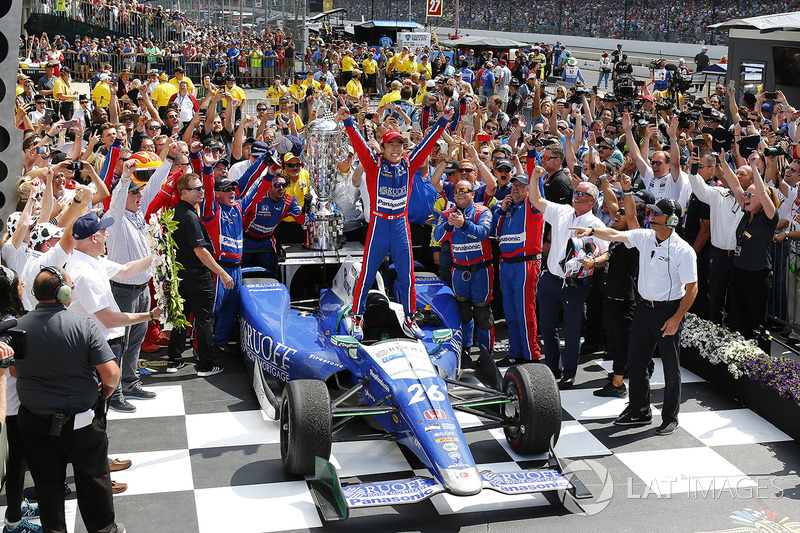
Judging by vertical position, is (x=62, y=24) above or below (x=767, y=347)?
above

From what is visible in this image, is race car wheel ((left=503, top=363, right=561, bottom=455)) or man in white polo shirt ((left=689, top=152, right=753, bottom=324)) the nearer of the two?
race car wheel ((left=503, top=363, right=561, bottom=455))

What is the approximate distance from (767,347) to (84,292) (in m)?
5.80

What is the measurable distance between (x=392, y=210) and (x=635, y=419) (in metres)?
2.51

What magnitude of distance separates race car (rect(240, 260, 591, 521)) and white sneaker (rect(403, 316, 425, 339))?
0.09 m

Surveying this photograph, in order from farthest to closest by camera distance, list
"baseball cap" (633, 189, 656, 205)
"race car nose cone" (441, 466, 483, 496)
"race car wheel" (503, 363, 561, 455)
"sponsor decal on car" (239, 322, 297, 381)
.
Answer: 1. "baseball cap" (633, 189, 656, 205)
2. "sponsor decal on car" (239, 322, 297, 381)
3. "race car wheel" (503, 363, 561, 455)
4. "race car nose cone" (441, 466, 483, 496)

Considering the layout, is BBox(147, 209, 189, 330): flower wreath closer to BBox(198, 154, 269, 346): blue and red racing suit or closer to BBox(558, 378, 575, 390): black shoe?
BBox(198, 154, 269, 346): blue and red racing suit

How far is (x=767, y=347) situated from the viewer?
7918 mm

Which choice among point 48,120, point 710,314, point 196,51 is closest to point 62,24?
point 196,51

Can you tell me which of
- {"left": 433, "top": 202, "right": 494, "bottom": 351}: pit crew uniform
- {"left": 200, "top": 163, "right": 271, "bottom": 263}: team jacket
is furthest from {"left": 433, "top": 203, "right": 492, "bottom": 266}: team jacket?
{"left": 200, "top": 163, "right": 271, "bottom": 263}: team jacket

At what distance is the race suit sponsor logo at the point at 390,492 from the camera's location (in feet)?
16.2

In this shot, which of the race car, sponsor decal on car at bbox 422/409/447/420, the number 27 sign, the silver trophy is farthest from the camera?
the number 27 sign

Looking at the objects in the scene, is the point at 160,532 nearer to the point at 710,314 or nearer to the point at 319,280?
the point at 319,280

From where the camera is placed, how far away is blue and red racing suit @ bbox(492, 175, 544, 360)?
25.3ft

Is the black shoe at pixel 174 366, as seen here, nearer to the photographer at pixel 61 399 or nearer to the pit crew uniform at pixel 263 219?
the pit crew uniform at pixel 263 219
